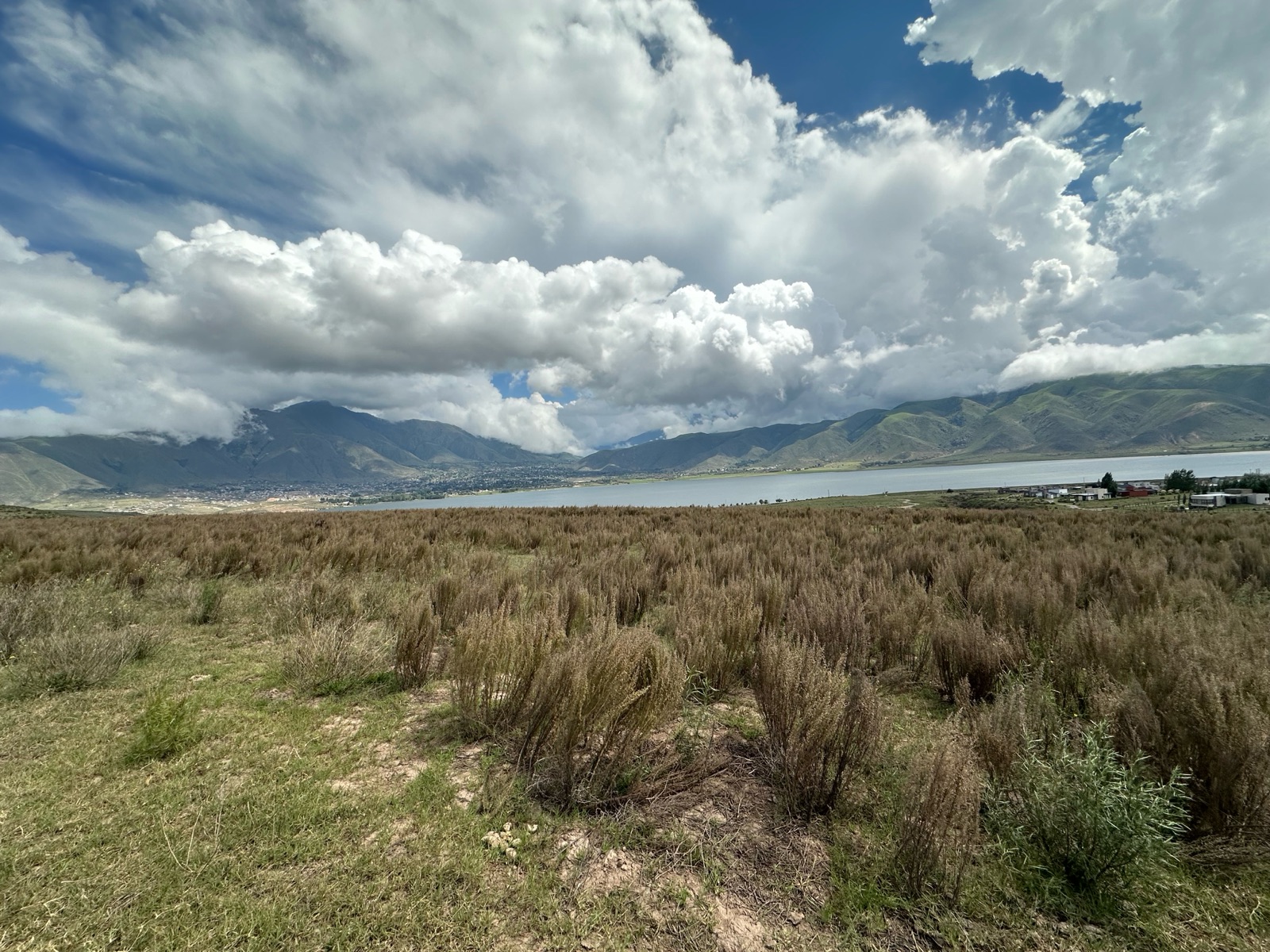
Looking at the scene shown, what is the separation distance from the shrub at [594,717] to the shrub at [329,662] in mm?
2019

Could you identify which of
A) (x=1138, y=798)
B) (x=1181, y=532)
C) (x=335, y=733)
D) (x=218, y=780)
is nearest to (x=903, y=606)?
(x=1138, y=798)

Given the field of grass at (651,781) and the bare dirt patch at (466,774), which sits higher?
the field of grass at (651,781)

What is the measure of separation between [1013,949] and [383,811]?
299cm

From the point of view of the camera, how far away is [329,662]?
174 inches

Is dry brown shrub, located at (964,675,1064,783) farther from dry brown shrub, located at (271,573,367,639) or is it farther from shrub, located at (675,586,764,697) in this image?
dry brown shrub, located at (271,573,367,639)

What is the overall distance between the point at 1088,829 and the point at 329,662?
525 cm

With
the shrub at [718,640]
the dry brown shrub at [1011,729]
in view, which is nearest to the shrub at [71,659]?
the shrub at [718,640]

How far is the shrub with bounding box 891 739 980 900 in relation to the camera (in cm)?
223

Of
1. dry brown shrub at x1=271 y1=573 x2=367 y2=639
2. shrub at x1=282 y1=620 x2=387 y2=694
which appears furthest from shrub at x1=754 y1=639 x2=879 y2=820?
dry brown shrub at x1=271 y1=573 x2=367 y2=639

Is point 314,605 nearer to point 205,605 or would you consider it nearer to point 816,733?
point 205,605

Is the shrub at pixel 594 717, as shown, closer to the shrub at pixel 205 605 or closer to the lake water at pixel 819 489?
the shrub at pixel 205 605

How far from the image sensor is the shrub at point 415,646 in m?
4.48

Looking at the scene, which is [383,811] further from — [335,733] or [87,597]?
[87,597]

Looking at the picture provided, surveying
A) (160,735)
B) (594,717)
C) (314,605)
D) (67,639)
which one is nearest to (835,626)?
(594,717)
